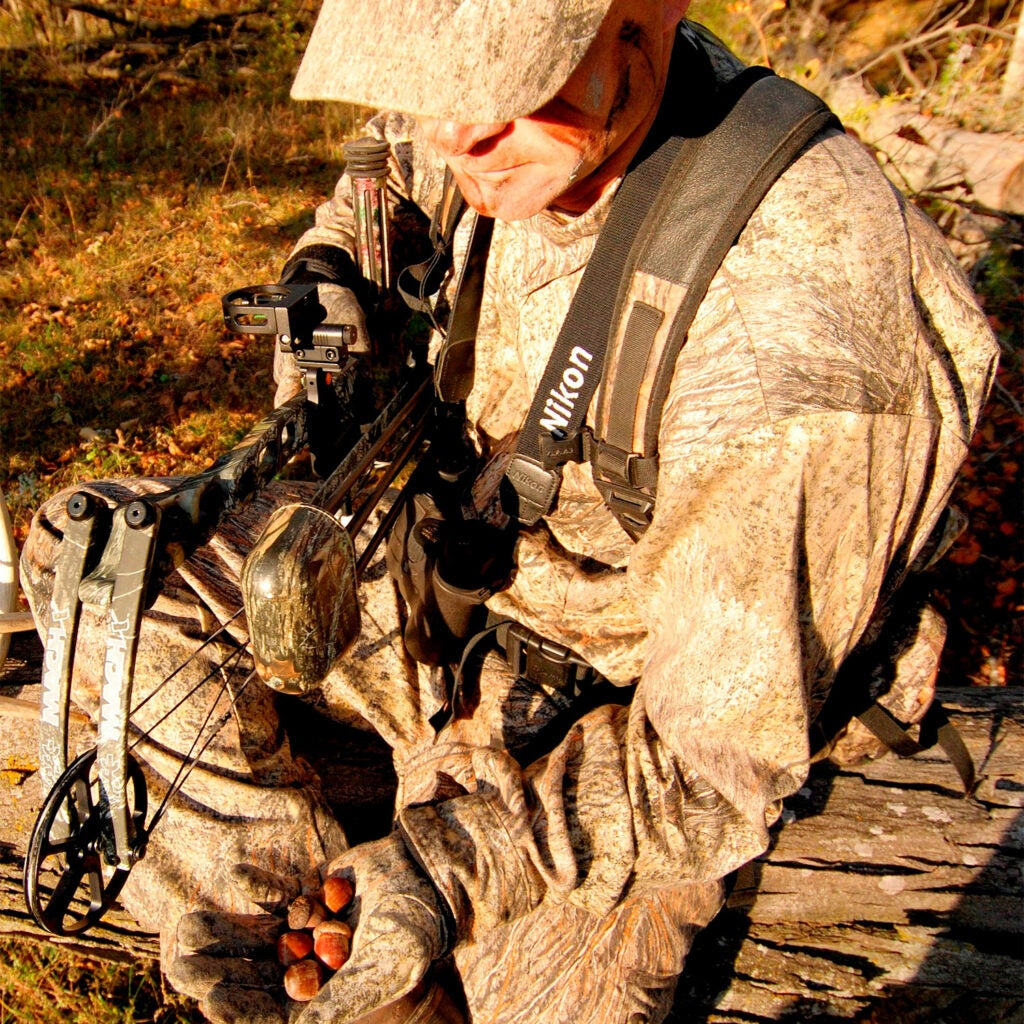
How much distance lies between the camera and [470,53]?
137 centimetres

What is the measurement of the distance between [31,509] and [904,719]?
4.14m

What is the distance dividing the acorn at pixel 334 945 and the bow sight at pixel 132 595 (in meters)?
0.47

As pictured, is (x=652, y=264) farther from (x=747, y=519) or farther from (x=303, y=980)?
(x=303, y=980)

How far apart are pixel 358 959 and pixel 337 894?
0.69 feet

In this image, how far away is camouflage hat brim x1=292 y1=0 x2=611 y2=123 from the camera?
1.36 meters

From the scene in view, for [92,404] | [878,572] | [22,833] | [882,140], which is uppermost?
[882,140]

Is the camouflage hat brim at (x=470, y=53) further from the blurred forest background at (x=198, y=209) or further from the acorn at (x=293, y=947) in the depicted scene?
the blurred forest background at (x=198, y=209)

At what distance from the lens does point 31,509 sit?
4.59 meters

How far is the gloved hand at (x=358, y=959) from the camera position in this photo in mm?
1890

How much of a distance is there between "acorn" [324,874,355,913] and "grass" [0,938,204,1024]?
4.51 ft

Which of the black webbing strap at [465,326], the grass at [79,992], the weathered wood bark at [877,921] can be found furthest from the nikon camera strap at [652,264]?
the grass at [79,992]

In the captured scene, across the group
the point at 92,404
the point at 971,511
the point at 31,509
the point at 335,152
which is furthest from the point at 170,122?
→ the point at 971,511

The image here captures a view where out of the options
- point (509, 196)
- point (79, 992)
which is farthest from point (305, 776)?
point (509, 196)

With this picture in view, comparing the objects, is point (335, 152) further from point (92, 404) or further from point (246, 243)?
point (92, 404)
